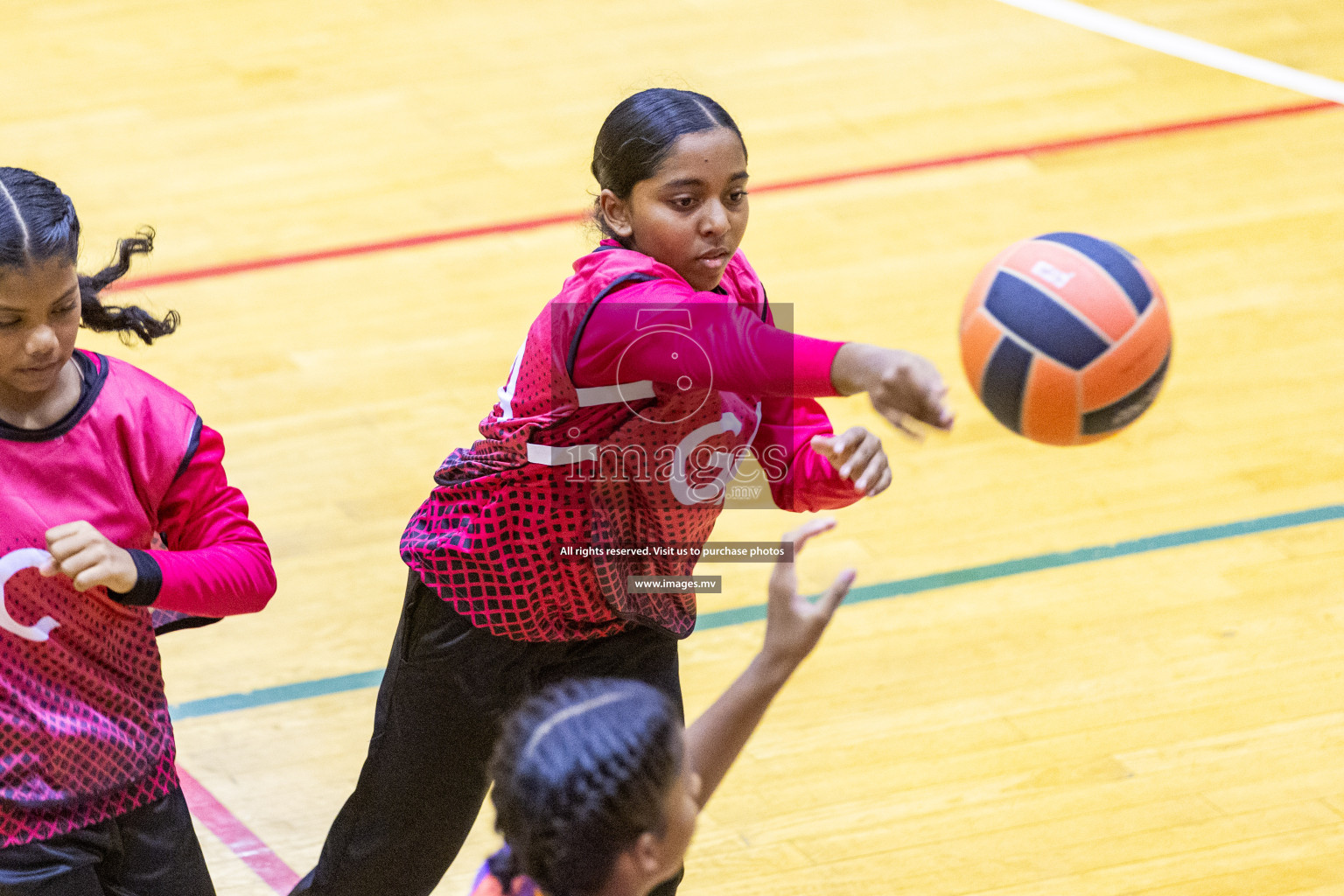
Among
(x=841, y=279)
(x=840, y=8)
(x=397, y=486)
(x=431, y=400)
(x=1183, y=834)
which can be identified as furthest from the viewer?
(x=840, y=8)

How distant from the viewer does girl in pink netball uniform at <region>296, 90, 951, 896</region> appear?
2471 mm

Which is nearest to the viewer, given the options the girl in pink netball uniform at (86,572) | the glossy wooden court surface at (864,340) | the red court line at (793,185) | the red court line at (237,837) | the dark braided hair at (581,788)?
the dark braided hair at (581,788)

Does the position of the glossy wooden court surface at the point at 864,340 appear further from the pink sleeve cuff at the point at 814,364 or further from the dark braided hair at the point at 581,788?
the dark braided hair at the point at 581,788

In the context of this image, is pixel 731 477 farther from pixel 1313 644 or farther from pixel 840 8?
pixel 840 8

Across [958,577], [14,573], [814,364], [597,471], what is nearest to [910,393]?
[814,364]

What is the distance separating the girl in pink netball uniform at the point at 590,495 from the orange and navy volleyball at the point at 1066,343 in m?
0.22

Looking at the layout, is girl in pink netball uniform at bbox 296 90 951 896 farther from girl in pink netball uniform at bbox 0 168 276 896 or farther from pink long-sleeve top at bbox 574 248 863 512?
girl in pink netball uniform at bbox 0 168 276 896

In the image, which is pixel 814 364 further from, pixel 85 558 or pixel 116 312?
pixel 116 312

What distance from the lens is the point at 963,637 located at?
154 inches

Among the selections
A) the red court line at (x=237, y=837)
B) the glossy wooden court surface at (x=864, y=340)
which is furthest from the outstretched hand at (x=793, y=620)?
the red court line at (x=237, y=837)

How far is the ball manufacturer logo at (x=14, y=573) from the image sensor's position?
2.26 m

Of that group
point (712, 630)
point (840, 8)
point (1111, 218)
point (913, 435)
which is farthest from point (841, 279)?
point (913, 435)

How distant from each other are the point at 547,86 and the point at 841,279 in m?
1.99

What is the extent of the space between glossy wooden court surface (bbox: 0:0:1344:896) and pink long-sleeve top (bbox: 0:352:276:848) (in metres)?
0.91
